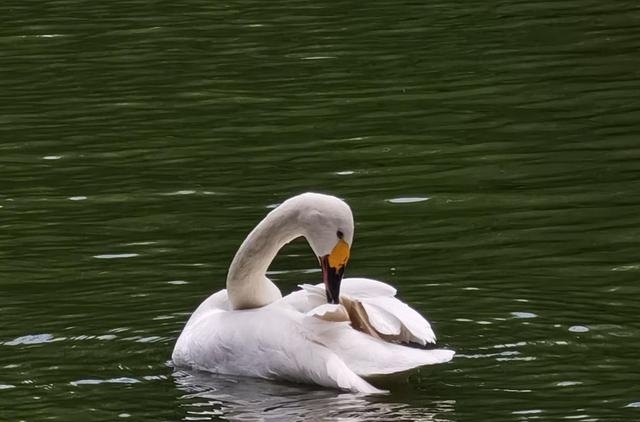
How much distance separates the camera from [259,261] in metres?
10.5

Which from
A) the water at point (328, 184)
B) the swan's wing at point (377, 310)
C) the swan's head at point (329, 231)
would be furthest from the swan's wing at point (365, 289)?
the water at point (328, 184)

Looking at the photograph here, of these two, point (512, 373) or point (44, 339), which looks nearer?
point (512, 373)

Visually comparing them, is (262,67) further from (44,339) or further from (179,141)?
(44,339)

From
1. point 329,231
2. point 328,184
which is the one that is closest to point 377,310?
point 329,231

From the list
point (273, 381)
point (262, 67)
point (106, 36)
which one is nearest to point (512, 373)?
point (273, 381)

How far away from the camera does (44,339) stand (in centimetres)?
1072

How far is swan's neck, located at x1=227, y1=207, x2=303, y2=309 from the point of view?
10414 mm

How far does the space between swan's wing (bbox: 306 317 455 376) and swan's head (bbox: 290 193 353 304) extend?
29cm

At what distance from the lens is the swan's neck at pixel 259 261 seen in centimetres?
1041

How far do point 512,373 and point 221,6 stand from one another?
12.9 meters

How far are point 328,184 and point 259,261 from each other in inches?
148

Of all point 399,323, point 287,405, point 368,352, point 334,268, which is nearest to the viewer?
point 287,405

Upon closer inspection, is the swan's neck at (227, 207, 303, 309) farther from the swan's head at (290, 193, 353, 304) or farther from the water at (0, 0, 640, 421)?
the water at (0, 0, 640, 421)

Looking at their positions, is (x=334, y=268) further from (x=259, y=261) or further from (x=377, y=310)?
(x=259, y=261)
